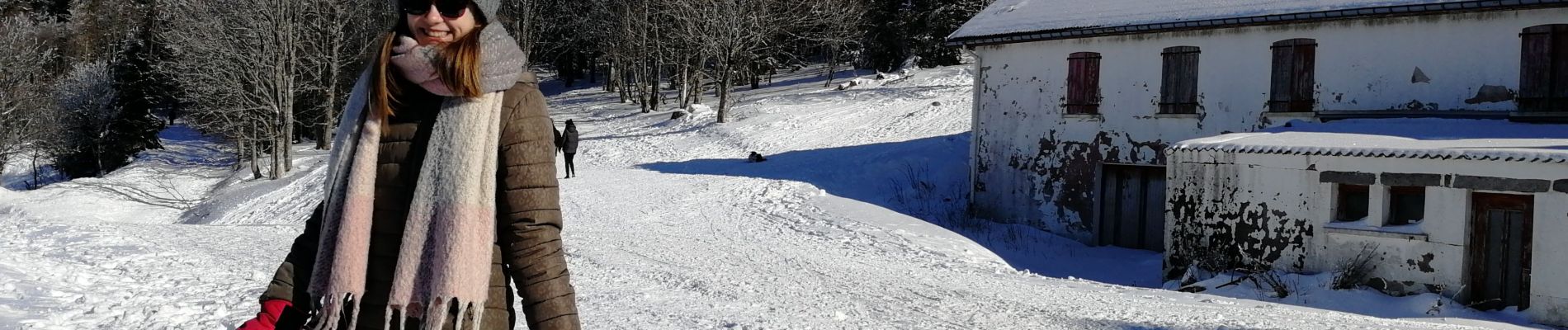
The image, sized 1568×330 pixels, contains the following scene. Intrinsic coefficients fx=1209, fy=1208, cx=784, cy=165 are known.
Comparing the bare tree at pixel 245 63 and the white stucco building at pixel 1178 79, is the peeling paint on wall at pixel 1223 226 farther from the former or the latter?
the bare tree at pixel 245 63

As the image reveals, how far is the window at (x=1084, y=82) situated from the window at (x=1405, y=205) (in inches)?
250

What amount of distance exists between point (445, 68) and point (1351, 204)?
13.9 meters

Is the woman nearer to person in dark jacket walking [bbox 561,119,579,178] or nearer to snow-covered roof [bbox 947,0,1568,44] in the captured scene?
snow-covered roof [bbox 947,0,1568,44]

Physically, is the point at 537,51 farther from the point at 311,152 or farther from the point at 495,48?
the point at 495,48

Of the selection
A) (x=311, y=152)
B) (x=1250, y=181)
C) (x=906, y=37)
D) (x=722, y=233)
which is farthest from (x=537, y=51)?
(x=1250, y=181)

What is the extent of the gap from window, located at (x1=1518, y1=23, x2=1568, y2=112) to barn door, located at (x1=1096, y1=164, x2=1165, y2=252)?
5.15 metres

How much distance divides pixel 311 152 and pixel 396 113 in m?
39.2

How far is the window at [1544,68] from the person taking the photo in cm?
1537

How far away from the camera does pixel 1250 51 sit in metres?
18.0

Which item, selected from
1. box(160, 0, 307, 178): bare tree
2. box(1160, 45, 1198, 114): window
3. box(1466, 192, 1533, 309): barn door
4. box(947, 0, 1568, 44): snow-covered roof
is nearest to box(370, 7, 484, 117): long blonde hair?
box(1466, 192, 1533, 309): barn door

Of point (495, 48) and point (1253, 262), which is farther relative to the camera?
point (1253, 262)

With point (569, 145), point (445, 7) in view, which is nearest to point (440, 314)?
point (445, 7)

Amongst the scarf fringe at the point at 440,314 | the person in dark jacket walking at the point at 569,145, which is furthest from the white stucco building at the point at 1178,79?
the scarf fringe at the point at 440,314

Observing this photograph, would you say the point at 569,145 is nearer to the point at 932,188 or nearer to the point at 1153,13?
the point at 932,188
